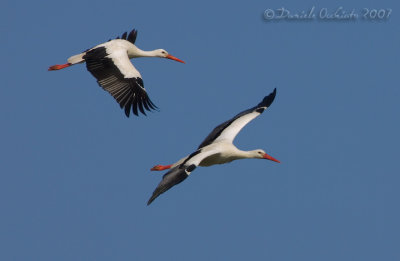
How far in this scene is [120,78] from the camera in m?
14.9

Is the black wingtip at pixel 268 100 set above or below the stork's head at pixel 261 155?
above

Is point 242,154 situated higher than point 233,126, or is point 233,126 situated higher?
point 233,126

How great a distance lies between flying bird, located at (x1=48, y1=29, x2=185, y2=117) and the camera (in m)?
14.7

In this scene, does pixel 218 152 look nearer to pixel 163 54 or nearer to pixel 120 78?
pixel 120 78

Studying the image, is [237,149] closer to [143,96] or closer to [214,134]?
[214,134]

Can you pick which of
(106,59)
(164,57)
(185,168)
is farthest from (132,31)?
(185,168)

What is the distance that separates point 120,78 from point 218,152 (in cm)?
196

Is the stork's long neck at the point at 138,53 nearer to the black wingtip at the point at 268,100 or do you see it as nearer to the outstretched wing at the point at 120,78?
the outstretched wing at the point at 120,78

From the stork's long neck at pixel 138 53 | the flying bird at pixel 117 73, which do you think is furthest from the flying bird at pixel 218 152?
the stork's long neck at pixel 138 53

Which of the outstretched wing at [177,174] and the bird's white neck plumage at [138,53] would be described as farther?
the bird's white neck plumage at [138,53]

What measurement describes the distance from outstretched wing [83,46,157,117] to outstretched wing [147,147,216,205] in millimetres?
1478

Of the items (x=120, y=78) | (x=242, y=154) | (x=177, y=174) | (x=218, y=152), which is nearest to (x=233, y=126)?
(x=242, y=154)

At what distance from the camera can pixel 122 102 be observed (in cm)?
1464

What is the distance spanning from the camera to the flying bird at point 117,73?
577 inches
